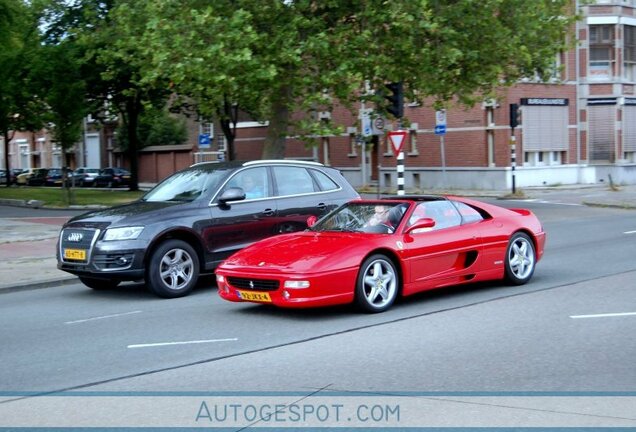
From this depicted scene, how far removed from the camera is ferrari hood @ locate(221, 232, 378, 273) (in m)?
9.16

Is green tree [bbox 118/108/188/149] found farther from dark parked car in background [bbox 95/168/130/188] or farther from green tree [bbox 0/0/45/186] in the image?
green tree [bbox 0/0/45/186]

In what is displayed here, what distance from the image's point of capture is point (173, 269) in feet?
37.7

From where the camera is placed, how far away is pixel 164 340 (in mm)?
8539

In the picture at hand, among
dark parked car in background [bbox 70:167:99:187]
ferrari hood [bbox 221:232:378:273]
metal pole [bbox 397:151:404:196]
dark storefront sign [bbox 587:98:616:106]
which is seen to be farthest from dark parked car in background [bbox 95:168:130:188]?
ferrari hood [bbox 221:232:378:273]

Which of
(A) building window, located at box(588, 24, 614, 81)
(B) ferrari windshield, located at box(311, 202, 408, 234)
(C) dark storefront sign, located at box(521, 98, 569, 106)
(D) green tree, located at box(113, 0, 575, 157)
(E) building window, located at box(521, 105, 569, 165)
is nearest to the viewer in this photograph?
(B) ferrari windshield, located at box(311, 202, 408, 234)

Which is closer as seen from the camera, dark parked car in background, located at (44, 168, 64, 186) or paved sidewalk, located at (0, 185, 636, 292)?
paved sidewalk, located at (0, 185, 636, 292)

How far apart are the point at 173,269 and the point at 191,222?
67cm

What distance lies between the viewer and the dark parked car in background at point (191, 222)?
11219 mm

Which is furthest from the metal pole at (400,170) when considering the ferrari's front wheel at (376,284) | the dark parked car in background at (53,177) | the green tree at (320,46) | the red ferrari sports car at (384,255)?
the dark parked car in background at (53,177)

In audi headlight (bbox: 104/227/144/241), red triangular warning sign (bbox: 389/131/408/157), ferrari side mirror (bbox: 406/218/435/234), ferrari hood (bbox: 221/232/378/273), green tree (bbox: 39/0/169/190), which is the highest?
green tree (bbox: 39/0/169/190)

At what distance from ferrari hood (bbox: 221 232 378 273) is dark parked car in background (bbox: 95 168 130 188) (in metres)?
46.8

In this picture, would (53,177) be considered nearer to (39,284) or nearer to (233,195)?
(39,284)

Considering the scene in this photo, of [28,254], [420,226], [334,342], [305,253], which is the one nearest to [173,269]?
[305,253]

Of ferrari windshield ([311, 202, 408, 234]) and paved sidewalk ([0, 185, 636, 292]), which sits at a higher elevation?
ferrari windshield ([311, 202, 408, 234])
